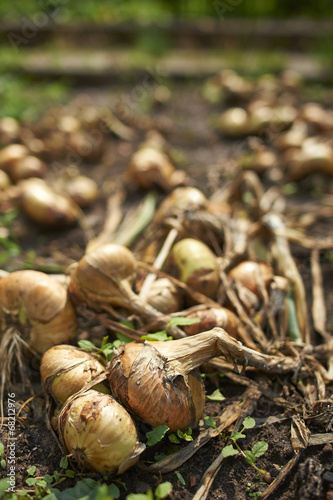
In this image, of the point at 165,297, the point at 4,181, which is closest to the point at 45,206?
the point at 4,181

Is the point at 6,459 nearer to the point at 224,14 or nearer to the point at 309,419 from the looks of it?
the point at 309,419

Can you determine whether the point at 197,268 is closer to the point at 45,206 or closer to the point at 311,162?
the point at 45,206

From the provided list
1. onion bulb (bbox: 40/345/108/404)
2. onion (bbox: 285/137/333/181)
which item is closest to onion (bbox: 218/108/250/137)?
onion (bbox: 285/137/333/181)

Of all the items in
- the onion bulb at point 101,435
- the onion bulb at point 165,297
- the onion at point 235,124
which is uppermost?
the onion at point 235,124

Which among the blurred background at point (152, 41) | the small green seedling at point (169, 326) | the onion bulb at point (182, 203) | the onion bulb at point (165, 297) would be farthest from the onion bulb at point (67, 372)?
the blurred background at point (152, 41)

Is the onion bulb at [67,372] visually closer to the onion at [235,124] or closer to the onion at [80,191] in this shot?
the onion at [80,191]

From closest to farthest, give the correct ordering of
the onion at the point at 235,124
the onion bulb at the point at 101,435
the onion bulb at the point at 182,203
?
the onion bulb at the point at 101,435
the onion bulb at the point at 182,203
the onion at the point at 235,124

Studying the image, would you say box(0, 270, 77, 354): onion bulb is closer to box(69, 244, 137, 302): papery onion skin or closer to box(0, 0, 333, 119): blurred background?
box(69, 244, 137, 302): papery onion skin
